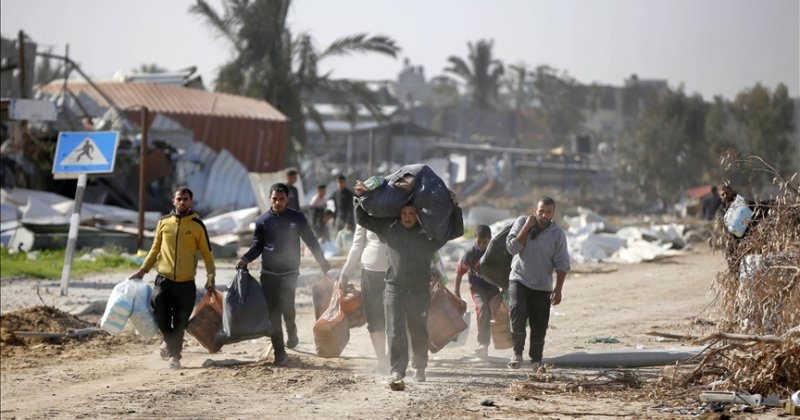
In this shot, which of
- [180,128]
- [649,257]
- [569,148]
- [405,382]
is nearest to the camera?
[405,382]

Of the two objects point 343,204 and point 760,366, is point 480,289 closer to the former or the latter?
point 760,366

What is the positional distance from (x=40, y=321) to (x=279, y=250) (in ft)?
14.6

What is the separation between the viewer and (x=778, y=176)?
8961 millimetres

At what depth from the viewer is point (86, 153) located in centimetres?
1572

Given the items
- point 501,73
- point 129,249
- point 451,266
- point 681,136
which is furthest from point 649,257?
point 501,73

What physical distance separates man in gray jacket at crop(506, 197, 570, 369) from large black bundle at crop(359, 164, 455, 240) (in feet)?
3.65

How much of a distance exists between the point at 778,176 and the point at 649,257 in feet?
53.6

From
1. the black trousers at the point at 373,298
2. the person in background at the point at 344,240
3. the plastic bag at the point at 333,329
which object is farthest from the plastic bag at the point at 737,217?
the person in background at the point at 344,240

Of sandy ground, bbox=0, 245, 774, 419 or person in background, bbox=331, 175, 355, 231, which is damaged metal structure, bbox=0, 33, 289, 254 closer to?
person in background, bbox=331, 175, 355, 231

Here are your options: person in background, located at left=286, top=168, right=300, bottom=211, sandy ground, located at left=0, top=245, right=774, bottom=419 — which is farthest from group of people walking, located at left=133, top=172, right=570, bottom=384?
person in background, located at left=286, top=168, right=300, bottom=211

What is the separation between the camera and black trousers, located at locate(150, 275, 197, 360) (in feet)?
35.7

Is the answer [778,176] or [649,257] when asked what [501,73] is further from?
[778,176]

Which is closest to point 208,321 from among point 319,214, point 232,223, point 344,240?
point 344,240

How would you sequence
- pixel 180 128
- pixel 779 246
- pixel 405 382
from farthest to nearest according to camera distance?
pixel 180 128 < pixel 405 382 < pixel 779 246
